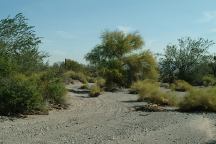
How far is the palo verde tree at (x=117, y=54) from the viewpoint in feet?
153

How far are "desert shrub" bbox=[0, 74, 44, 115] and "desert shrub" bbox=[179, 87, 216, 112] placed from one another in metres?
8.03

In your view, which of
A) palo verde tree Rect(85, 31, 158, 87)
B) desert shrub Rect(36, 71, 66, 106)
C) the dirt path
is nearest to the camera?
the dirt path

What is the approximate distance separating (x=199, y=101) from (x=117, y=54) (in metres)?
23.5

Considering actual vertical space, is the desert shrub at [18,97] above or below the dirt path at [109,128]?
above

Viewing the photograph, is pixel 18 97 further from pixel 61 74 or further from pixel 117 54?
pixel 117 54

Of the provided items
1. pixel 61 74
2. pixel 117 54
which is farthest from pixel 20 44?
pixel 117 54

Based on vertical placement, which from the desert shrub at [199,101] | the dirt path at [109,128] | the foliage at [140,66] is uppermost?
the foliage at [140,66]

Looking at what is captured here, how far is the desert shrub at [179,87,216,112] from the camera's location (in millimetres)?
24781

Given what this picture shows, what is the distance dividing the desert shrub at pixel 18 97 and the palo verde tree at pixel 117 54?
949 inches

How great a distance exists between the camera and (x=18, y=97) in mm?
21406

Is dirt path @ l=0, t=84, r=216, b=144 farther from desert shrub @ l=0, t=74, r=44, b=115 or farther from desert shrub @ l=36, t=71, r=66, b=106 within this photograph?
desert shrub @ l=36, t=71, r=66, b=106

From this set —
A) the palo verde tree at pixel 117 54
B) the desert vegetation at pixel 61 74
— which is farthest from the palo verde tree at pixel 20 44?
the palo verde tree at pixel 117 54

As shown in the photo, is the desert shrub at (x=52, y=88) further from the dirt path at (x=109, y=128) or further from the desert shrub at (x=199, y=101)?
the desert shrub at (x=199, y=101)

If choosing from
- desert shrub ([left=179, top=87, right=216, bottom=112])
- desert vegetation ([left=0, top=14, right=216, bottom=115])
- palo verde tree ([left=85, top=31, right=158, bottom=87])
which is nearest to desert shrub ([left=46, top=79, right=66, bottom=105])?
desert vegetation ([left=0, top=14, right=216, bottom=115])
